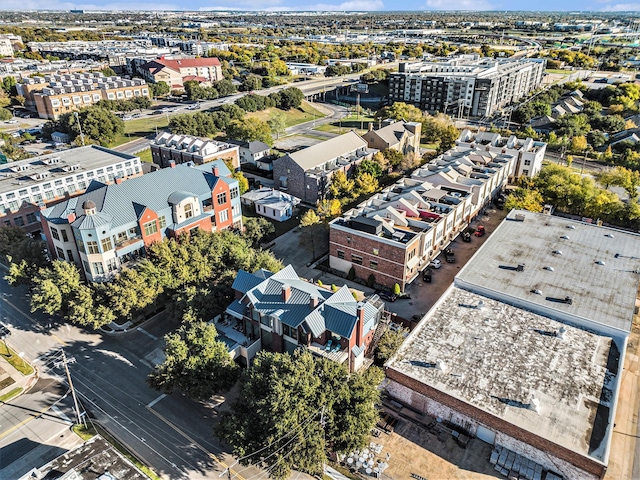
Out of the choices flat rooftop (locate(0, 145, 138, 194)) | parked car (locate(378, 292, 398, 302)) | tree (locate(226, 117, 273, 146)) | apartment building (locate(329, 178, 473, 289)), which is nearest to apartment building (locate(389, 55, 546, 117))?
tree (locate(226, 117, 273, 146))

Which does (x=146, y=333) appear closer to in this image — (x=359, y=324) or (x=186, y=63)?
(x=359, y=324)

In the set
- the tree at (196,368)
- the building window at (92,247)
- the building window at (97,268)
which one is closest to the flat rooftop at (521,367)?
the tree at (196,368)

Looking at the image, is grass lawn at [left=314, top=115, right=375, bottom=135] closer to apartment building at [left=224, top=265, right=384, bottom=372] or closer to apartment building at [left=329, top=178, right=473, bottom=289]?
apartment building at [left=329, top=178, right=473, bottom=289]

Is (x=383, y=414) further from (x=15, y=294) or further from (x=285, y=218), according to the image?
(x=15, y=294)

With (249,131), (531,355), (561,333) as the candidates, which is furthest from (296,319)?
(249,131)

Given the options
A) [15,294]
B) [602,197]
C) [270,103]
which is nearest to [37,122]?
[270,103]

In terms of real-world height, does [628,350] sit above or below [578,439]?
below

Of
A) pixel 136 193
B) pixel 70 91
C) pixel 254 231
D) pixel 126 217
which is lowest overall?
pixel 254 231
